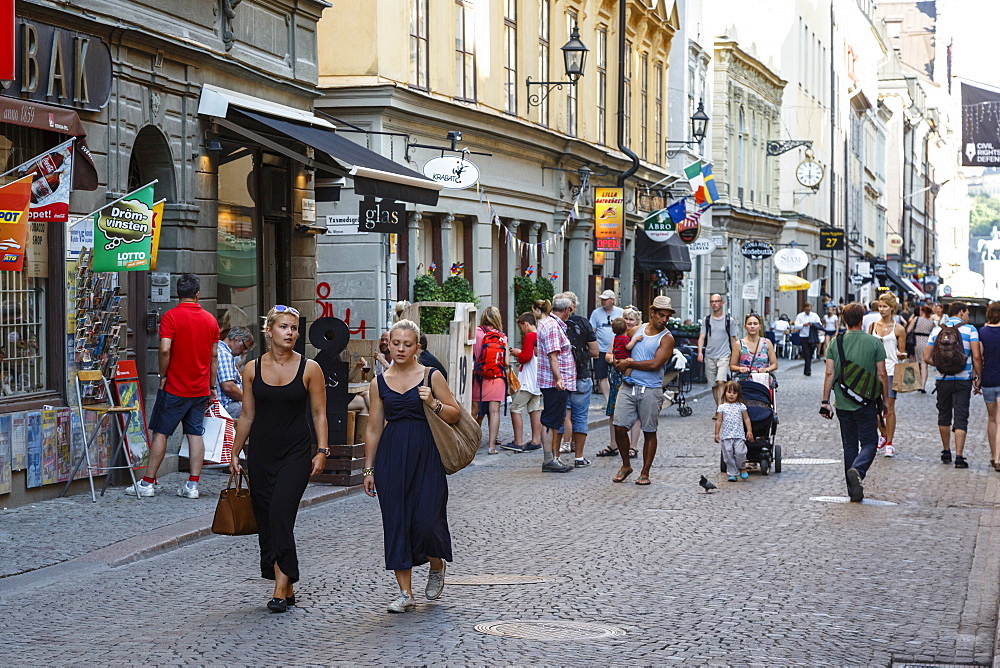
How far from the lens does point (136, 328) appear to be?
14617 mm

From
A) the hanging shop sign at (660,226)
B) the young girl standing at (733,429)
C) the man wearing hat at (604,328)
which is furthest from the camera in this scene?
the hanging shop sign at (660,226)

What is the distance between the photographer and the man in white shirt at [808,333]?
37.1 m

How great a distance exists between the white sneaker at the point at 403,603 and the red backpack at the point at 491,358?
363 inches

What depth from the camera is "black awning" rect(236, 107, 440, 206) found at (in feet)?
53.5

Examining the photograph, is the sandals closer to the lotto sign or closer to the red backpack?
the red backpack

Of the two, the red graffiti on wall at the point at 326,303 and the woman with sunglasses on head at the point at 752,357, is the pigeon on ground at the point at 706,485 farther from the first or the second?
the red graffiti on wall at the point at 326,303

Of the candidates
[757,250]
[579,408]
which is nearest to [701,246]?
[757,250]

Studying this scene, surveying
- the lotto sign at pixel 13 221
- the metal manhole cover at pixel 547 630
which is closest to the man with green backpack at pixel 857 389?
the metal manhole cover at pixel 547 630

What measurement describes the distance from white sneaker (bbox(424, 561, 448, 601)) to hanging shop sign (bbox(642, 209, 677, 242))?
28.4 m

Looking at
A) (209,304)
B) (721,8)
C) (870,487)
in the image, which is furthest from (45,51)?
(721,8)

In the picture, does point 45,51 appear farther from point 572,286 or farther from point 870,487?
point 572,286

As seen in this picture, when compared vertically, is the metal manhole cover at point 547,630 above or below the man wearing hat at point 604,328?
below

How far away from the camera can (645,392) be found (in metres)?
14.7

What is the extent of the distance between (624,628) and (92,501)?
6.18m
